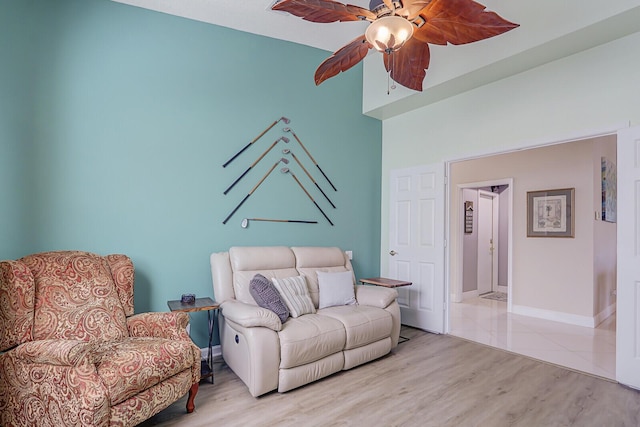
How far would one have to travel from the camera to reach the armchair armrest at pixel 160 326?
2.33m

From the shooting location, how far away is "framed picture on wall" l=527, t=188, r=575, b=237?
15.3 ft

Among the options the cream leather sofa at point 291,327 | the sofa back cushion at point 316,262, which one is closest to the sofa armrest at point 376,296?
the cream leather sofa at point 291,327

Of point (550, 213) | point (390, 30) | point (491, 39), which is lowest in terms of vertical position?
point (550, 213)

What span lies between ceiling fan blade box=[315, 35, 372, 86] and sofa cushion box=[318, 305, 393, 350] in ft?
6.36

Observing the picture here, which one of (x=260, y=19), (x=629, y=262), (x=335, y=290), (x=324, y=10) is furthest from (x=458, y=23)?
(x=335, y=290)

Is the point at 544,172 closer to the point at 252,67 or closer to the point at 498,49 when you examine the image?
the point at 498,49

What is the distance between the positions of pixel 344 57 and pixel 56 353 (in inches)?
93.9

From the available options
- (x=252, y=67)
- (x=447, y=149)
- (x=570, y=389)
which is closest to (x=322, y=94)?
(x=252, y=67)

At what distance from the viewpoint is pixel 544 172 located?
496cm

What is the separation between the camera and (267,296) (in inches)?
111

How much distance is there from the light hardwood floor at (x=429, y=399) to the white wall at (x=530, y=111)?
1928mm

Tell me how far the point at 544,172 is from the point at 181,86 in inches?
192

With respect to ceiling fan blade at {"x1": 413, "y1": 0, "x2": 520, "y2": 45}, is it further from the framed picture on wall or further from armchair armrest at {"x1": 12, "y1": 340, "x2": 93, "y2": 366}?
the framed picture on wall

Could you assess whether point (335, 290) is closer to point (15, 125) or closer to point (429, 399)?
point (429, 399)
